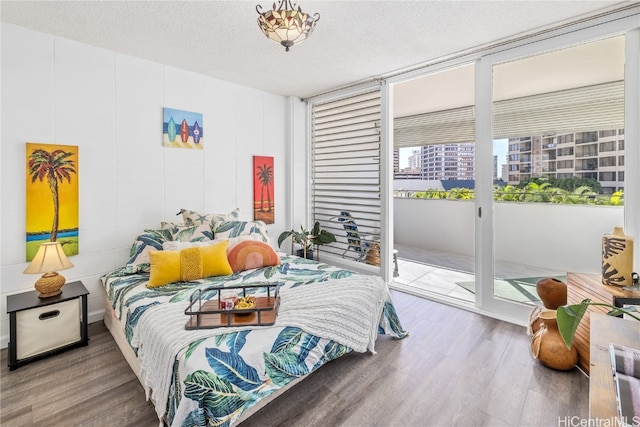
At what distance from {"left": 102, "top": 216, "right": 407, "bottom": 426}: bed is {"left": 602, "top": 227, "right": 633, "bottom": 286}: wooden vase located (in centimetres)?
148

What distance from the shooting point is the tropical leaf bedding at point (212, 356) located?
1366 mm

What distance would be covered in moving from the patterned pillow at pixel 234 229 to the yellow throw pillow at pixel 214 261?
36 centimetres

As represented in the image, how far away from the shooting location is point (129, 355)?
85.0 inches

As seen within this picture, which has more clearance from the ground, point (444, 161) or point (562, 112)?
point (444, 161)

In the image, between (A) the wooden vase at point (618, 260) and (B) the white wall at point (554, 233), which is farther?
(B) the white wall at point (554, 233)

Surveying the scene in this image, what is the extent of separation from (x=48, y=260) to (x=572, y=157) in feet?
14.0

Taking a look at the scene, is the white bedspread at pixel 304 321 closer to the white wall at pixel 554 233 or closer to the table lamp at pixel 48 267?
the table lamp at pixel 48 267

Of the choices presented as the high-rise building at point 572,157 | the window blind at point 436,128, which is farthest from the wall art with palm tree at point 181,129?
the window blind at point 436,128

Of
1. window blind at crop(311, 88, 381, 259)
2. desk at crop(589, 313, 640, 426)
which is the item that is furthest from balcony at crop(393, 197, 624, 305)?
desk at crop(589, 313, 640, 426)

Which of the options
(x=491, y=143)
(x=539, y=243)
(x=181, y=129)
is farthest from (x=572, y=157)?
(x=181, y=129)

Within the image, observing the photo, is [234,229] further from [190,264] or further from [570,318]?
[570,318]

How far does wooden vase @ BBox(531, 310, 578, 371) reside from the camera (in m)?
2.04

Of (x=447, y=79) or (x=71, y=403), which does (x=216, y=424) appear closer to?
(x=71, y=403)

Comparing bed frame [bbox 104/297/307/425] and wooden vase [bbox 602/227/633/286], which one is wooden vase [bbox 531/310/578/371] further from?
bed frame [bbox 104/297/307/425]
